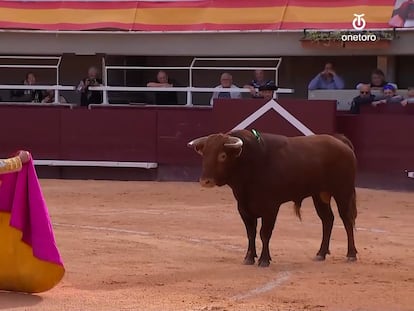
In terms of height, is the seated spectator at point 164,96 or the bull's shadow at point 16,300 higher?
the seated spectator at point 164,96

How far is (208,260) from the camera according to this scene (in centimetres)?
905

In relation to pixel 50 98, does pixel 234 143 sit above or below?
above

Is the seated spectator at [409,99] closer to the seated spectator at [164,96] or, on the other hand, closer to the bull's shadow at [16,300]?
the seated spectator at [164,96]

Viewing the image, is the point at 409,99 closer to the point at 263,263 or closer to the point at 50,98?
the point at 50,98

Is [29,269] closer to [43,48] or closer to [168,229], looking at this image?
[168,229]

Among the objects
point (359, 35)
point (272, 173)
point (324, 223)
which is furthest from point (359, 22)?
point (272, 173)

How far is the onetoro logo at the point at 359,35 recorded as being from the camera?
18203 mm

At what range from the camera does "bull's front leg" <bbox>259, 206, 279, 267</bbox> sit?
8.76 metres

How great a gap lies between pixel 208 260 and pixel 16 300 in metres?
2.36

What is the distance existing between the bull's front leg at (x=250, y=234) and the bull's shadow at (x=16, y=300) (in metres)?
2.23

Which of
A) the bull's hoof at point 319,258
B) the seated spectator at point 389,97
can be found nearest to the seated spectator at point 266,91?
the seated spectator at point 389,97

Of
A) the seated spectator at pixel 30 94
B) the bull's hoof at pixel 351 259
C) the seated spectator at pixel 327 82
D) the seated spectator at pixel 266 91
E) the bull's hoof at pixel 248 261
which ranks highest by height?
the seated spectator at pixel 327 82

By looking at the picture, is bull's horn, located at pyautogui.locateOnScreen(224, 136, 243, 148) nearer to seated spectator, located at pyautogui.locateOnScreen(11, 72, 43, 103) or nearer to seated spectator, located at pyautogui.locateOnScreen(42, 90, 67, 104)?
seated spectator, located at pyautogui.locateOnScreen(42, 90, 67, 104)

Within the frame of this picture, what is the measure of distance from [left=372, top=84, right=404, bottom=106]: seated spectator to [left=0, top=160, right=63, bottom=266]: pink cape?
29.7ft
